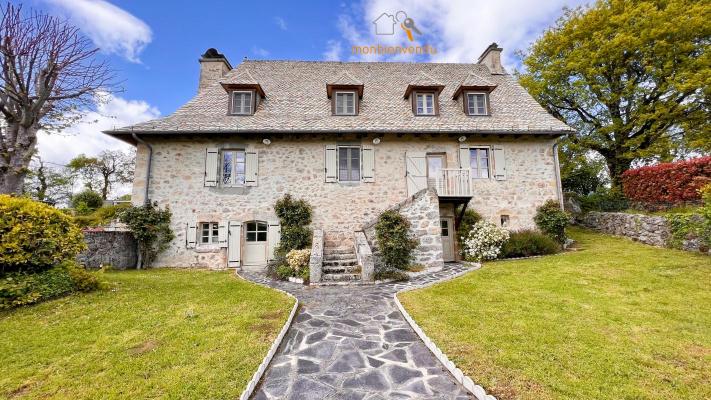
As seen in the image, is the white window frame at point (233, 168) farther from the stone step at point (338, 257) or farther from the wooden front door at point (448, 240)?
the wooden front door at point (448, 240)

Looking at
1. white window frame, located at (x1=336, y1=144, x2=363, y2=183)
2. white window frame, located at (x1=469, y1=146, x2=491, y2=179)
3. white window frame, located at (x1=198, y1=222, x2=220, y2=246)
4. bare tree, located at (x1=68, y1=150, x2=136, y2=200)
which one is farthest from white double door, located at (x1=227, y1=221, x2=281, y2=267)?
bare tree, located at (x1=68, y1=150, x2=136, y2=200)

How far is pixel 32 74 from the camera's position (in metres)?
6.11

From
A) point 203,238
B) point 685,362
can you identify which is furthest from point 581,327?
point 203,238

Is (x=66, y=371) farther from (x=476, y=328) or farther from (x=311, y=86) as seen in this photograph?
(x=311, y=86)

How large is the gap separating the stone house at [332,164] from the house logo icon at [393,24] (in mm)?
4540

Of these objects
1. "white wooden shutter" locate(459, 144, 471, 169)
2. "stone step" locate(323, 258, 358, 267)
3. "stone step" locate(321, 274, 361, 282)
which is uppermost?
"white wooden shutter" locate(459, 144, 471, 169)

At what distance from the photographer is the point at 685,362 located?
10.3 feet

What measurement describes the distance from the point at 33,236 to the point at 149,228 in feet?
15.4

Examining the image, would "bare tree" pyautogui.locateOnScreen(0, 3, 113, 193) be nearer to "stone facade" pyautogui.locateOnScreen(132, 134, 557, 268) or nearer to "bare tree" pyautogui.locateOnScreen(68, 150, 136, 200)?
"stone facade" pyautogui.locateOnScreen(132, 134, 557, 268)

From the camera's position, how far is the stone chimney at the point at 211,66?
12969 millimetres

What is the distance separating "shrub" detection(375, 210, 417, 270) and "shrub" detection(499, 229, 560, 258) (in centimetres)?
337

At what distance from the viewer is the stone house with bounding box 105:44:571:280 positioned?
1027 cm

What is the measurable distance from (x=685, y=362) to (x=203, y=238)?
11497 mm

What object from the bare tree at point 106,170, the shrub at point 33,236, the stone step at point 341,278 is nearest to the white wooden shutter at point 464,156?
the stone step at point 341,278
